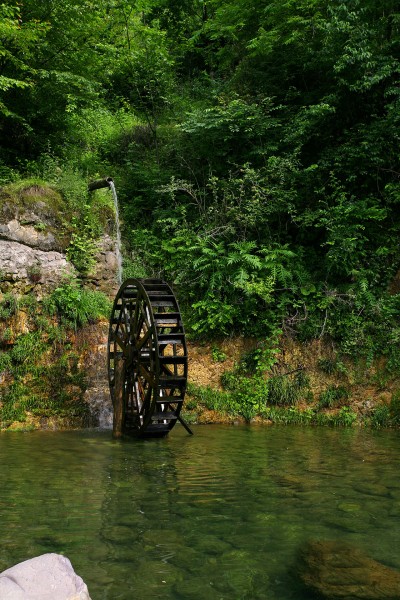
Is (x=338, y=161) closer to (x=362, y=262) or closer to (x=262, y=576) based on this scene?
(x=362, y=262)

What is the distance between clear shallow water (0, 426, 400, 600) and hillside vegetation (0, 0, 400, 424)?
12.3ft

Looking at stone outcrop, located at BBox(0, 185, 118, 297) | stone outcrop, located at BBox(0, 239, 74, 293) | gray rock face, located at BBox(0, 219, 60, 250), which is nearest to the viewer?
stone outcrop, located at BBox(0, 239, 74, 293)

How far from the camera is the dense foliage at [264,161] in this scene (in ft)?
40.0

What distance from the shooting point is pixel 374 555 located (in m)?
4.33

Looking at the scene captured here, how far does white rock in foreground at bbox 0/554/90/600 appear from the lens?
9.64ft

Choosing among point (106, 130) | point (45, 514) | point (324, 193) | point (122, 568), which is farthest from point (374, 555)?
point (106, 130)

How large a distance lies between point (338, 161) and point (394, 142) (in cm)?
125

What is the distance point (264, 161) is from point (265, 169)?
84 cm

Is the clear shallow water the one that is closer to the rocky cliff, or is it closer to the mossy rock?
the rocky cliff

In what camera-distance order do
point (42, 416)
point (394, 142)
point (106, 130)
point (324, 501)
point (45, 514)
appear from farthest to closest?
1. point (106, 130)
2. point (394, 142)
3. point (42, 416)
4. point (324, 501)
5. point (45, 514)

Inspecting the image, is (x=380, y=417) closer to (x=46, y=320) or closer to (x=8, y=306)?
(x=46, y=320)

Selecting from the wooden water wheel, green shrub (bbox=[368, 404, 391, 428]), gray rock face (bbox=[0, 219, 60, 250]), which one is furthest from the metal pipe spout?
green shrub (bbox=[368, 404, 391, 428])

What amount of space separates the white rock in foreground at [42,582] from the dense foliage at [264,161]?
29.6ft

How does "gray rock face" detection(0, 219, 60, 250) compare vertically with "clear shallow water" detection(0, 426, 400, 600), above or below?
above
